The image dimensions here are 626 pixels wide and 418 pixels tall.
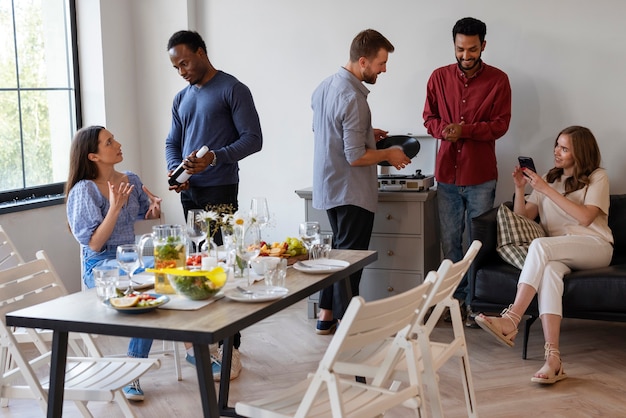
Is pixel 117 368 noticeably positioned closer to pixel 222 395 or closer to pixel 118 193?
pixel 222 395

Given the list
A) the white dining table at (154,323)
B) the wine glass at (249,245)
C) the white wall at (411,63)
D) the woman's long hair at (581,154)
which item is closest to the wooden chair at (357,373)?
the white dining table at (154,323)

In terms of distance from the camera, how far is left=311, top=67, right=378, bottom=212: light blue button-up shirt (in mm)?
4746

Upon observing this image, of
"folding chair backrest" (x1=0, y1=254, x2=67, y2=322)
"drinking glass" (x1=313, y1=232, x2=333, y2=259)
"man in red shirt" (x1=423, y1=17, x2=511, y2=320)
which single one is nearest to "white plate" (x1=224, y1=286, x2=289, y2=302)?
"drinking glass" (x1=313, y1=232, x2=333, y2=259)

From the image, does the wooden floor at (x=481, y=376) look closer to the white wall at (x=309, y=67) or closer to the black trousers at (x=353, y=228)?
the black trousers at (x=353, y=228)

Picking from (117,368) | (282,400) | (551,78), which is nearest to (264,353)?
(117,368)

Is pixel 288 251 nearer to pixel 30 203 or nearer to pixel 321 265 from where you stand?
pixel 321 265

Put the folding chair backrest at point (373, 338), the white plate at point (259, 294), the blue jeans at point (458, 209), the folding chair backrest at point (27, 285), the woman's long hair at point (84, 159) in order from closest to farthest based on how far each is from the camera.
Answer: the folding chair backrest at point (373, 338) < the white plate at point (259, 294) < the folding chair backrest at point (27, 285) < the woman's long hair at point (84, 159) < the blue jeans at point (458, 209)

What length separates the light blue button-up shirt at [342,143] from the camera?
4746mm

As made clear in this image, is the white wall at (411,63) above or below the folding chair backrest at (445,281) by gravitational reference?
above

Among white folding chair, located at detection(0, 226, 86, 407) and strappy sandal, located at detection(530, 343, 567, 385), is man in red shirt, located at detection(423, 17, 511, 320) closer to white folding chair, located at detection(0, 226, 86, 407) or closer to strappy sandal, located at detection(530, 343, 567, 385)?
strappy sandal, located at detection(530, 343, 567, 385)

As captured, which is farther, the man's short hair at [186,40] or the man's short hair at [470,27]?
the man's short hair at [470,27]

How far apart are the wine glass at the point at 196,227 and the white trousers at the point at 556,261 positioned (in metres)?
1.96

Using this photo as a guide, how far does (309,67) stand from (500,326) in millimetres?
2547

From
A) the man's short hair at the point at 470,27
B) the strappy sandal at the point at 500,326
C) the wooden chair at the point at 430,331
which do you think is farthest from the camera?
the man's short hair at the point at 470,27
